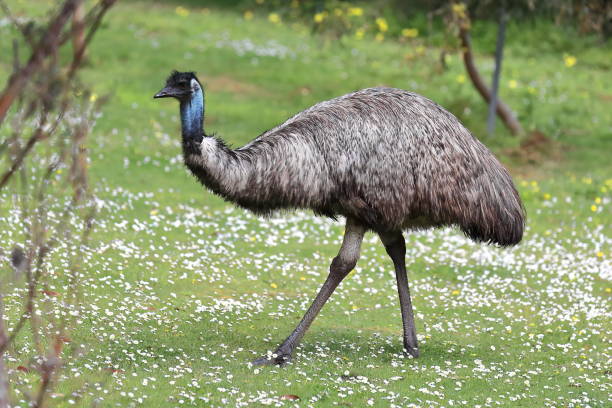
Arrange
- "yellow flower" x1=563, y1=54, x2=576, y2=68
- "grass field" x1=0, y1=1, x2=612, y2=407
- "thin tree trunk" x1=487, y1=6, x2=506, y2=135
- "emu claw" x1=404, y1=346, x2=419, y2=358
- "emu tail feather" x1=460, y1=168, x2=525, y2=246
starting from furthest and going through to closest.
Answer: "yellow flower" x1=563, y1=54, x2=576, y2=68 < "thin tree trunk" x1=487, y1=6, x2=506, y2=135 < "emu claw" x1=404, y1=346, x2=419, y2=358 < "emu tail feather" x1=460, y1=168, x2=525, y2=246 < "grass field" x1=0, y1=1, x2=612, y2=407

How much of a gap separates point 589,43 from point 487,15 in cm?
1112

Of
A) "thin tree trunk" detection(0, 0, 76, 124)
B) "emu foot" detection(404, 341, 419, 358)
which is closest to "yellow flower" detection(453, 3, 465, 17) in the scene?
"emu foot" detection(404, 341, 419, 358)

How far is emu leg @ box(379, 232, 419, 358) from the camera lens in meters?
10.4

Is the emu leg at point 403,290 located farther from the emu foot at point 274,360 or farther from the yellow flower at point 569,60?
the yellow flower at point 569,60

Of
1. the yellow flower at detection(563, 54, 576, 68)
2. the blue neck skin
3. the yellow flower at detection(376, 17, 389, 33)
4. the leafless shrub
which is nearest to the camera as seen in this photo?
the leafless shrub

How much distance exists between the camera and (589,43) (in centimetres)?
3181

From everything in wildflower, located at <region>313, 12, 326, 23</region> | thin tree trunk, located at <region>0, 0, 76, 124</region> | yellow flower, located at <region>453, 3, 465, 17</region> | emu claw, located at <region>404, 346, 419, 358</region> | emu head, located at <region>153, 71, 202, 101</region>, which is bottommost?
thin tree trunk, located at <region>0, 0, 76, 124</region>

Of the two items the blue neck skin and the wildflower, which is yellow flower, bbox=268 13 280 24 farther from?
the blue neck skin

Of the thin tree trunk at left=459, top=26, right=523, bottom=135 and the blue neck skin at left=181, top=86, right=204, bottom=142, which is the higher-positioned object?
the thin tree trunk at left=459, top=26, right=523, bottom=135

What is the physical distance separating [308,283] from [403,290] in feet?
9.51

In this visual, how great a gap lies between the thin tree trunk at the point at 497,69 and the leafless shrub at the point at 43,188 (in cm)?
1004

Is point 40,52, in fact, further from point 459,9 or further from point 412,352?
point 459,9

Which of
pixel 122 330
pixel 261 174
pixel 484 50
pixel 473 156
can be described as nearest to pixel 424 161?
pixel 473 156

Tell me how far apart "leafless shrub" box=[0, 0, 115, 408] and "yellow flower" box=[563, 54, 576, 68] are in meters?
18.3
